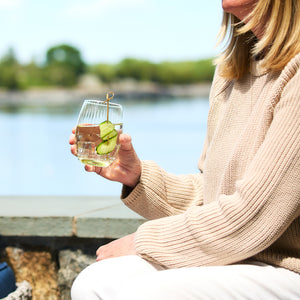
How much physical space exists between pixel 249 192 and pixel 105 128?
41 centimetres

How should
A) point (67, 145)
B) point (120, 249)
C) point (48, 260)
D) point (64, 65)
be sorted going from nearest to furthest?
point (120, 249)
point (48, 260)
point (64, 65)
point (67, 145)

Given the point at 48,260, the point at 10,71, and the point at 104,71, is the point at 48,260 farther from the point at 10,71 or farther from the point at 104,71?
the point at 10,71

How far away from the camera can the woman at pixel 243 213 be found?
118 cm

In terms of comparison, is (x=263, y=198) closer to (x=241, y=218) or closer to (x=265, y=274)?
(x=241, y=218)

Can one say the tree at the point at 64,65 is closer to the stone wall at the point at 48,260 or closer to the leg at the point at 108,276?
the stone wall at the point at 48,260

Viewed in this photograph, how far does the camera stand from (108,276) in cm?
133

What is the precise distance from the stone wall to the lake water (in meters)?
3.54

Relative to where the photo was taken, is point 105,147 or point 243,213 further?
point 105,147

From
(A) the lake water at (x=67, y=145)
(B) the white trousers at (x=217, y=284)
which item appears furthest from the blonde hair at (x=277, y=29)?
(A) the lake water at (x=67, y=145)

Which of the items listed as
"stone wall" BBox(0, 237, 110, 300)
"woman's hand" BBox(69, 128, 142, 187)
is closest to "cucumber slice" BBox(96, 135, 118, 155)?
"woman's hand" BBox(69, 128, 142, 187)

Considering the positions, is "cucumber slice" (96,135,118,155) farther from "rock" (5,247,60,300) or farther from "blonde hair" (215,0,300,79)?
"rock" (5,247,60,300)

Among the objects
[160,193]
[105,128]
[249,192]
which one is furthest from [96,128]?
[249,192]

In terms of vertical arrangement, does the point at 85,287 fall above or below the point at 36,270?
above

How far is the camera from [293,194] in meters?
1.16
